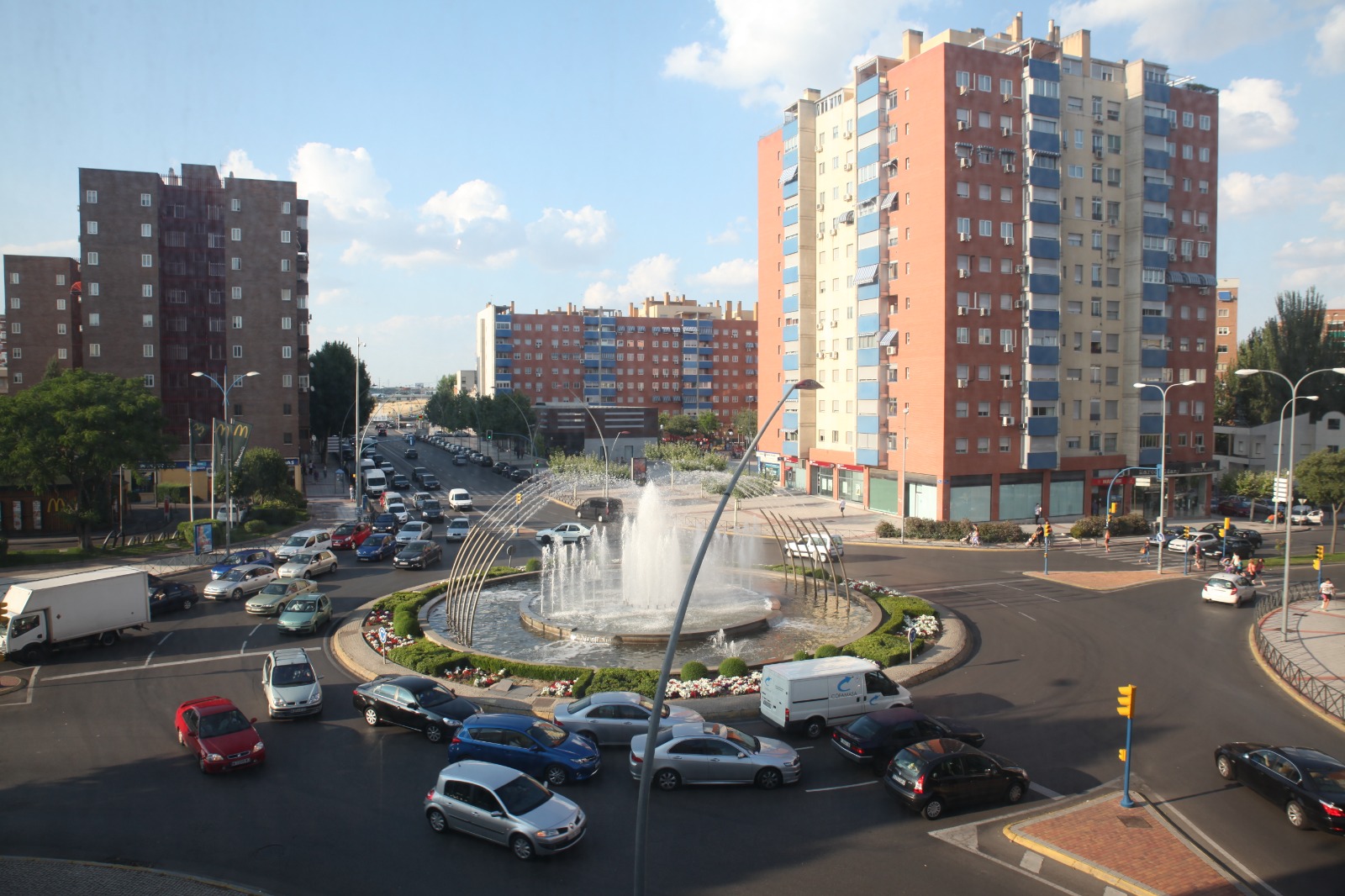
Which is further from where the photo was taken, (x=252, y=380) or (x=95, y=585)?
(x=252, y=380)

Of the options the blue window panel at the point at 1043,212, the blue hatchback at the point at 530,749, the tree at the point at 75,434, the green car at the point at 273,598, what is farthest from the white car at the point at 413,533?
the blue window panel at the point at 1043,212

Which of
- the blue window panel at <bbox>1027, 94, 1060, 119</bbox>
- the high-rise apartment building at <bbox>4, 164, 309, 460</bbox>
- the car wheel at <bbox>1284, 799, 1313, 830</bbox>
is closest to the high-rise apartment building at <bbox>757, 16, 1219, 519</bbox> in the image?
the blue window panel at <bbox>1027, 94, 1060, 119</bbox>

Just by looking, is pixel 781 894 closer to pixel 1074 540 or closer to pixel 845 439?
pixel 1074 540

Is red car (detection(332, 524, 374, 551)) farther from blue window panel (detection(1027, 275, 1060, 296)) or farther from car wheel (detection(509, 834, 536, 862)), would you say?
Result: blue window panel (detection(1027, 275, 1060, 296))

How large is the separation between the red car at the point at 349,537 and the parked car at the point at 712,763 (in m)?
32.3

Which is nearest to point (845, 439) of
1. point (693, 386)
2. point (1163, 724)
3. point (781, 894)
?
point (1163, 724)

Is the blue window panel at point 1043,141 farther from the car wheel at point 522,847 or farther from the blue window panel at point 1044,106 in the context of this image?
the car wheel at point 522,847

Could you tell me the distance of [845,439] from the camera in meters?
65.4

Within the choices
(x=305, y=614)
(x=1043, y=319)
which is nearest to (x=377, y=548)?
(x=305, y=614)

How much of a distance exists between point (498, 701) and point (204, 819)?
23.8 feet

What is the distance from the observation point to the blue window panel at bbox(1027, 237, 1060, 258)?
55.2 m

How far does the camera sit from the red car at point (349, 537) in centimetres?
4531

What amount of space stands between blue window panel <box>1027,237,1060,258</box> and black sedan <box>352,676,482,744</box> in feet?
163

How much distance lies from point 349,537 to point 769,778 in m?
35.8
